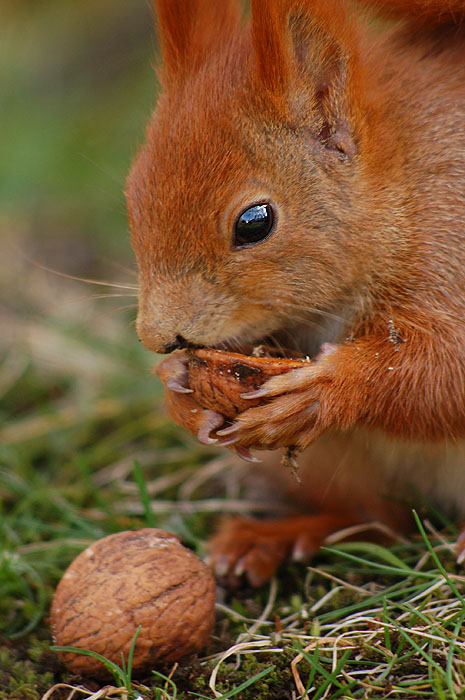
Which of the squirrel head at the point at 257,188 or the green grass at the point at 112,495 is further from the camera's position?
the squirrel head at the point at 257,188

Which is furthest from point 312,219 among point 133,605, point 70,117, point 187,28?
point 70,117

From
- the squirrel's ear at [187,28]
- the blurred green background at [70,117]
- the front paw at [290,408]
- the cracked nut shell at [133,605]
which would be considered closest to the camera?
the cracked nut shell at [133,605]

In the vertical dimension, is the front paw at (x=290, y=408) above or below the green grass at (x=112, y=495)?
above

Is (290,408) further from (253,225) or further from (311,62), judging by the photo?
(311,62)

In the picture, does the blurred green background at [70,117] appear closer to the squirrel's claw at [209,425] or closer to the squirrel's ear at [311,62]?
the squirrel's ear at [311,62]

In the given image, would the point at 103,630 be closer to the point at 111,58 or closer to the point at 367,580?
the point at 367,580

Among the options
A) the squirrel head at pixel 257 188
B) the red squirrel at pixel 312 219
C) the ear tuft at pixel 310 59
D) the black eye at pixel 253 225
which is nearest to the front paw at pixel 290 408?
the red squirrel at pixel 312 219
